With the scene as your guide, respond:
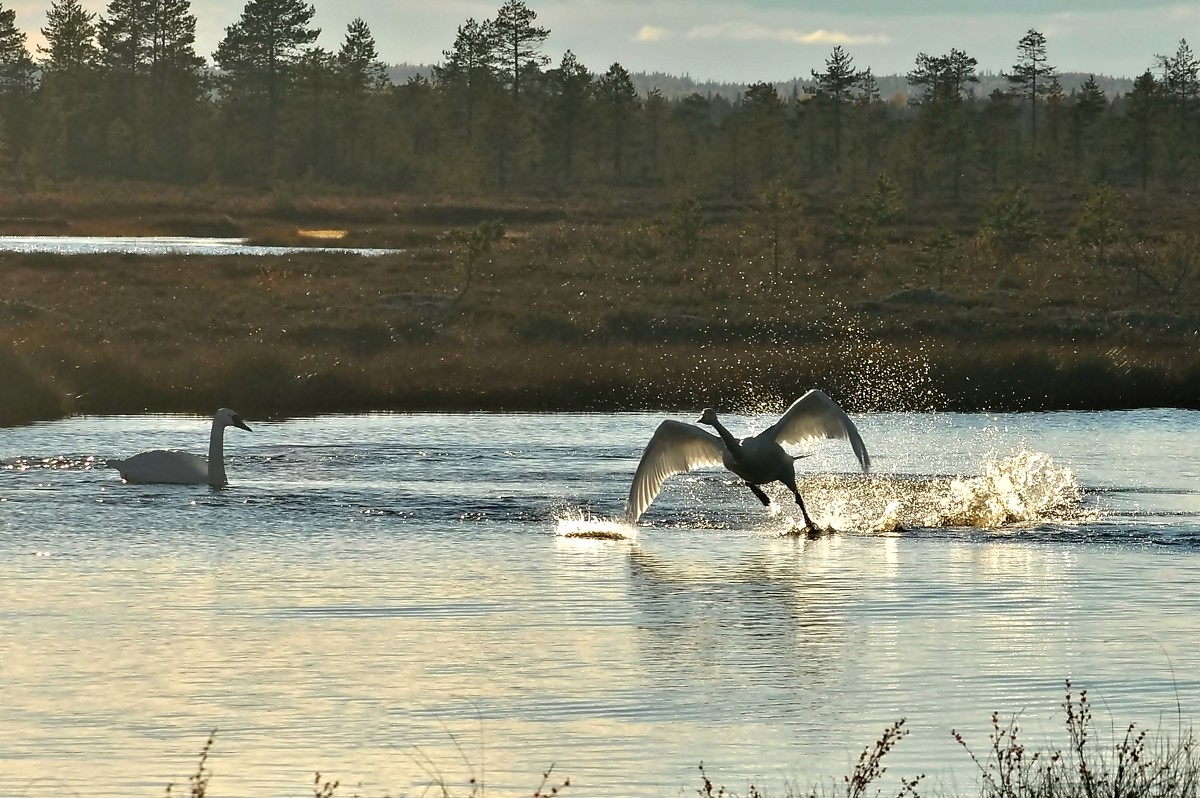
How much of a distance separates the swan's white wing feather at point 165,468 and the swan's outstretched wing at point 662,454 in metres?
6.14

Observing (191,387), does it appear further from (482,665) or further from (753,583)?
(482,665)

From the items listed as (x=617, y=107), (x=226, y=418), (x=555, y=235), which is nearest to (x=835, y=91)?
(x=617, y=107)

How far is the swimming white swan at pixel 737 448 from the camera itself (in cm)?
2033

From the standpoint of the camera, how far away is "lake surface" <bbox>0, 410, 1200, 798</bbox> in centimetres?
1083

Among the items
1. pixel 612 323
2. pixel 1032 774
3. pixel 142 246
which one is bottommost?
pixel 1032 774

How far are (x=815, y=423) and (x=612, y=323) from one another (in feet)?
104

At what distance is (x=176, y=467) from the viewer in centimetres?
2369

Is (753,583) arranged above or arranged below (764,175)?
below

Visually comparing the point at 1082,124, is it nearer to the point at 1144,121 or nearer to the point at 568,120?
the point at 1144,121

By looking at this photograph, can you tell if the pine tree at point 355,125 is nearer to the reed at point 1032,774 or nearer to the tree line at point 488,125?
the tree line at point 488,125

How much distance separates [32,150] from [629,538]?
133 metres

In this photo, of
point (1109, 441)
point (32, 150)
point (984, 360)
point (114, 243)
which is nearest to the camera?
point (1109, 441)

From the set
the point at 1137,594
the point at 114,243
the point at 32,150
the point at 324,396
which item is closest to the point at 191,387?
the point at 324,396

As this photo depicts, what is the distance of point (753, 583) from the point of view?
17.4 metres
